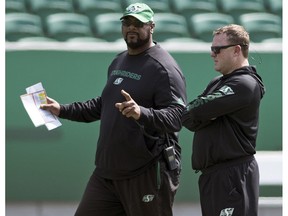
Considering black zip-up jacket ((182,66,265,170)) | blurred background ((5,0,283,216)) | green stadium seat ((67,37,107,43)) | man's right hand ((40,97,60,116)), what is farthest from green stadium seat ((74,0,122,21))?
black zip-up jacket ((182,66,265,170))

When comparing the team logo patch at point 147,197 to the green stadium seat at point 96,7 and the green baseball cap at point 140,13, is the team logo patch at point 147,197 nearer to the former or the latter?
the green baseball cap at point 140,13

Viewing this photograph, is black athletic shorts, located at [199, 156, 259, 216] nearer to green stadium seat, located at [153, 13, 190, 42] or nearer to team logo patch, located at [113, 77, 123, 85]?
team logo patch, located at [113, 77, 123, 85]

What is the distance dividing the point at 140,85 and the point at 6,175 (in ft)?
5.85

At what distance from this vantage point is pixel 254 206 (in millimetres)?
3443

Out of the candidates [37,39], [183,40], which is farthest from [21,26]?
[183,40]

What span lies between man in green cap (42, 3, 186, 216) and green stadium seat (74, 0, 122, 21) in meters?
2.59

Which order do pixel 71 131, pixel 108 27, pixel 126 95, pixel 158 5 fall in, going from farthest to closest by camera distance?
1. pixel 158 5
2. pixel 108 27
3. pixel 71 131
4. pixel 126 95

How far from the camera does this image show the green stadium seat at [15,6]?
6443 mm

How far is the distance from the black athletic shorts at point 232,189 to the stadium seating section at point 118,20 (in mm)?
2697

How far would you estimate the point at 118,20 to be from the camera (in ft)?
20.7

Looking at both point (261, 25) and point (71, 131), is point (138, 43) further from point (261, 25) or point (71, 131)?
point (261, 25)

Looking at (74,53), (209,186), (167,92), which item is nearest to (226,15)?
(74,53)

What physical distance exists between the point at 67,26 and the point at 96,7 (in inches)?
18.7

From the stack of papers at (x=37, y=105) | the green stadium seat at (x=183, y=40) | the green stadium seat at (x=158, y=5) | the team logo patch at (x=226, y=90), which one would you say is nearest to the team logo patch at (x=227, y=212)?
the team logo patch at (x=226, y=90)
